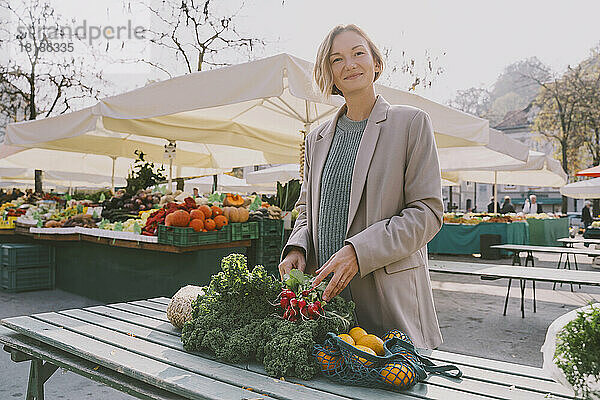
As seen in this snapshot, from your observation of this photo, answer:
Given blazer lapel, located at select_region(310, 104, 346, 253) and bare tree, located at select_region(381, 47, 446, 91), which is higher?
bare tree, located at select_region(381, 47, 446, 91)

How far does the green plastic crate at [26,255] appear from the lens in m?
8.19

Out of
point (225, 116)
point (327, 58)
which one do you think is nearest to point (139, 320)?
point (327, 58)

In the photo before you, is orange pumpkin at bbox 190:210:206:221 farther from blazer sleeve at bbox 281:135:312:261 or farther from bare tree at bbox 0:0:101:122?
bare tree at bbox 0:0:101:122

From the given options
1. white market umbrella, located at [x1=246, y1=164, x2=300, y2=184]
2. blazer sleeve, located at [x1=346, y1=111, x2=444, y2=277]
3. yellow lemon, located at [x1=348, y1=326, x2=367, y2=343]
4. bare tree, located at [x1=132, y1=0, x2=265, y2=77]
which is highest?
bare tree, located at [x1=132, y1=0, x2=265, y2=77]

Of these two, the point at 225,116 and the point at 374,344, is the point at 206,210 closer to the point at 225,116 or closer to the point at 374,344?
the point at 225,116

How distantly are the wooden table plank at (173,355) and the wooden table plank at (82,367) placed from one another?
0.10 metres

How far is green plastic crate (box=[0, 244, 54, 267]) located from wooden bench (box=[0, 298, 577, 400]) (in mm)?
6377

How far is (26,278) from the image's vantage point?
8266mm

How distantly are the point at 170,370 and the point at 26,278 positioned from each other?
7.71 metres

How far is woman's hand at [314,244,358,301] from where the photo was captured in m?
1.68

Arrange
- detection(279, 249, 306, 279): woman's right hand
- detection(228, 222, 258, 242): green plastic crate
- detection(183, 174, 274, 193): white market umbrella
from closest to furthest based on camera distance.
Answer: detection(279, 249, 306, 279): woman's right hand
detection(228, 222, 258, 242): green plastic crate
detection(183, 174, 274, 193): white market umbrella

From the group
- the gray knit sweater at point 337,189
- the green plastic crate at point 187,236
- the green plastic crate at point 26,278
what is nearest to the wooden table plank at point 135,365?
the gray knit sweater at point 337,189

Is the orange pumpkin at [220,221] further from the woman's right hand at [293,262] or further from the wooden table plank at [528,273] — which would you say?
the woman's right hand at [293,262]

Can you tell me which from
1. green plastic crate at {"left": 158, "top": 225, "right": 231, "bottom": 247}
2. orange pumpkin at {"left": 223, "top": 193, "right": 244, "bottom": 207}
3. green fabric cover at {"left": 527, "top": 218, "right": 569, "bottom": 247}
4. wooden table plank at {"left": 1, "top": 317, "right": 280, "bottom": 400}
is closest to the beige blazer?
wooden table plank at {"left": 1, "top": 317, "right": 280, "bottom": 400}
